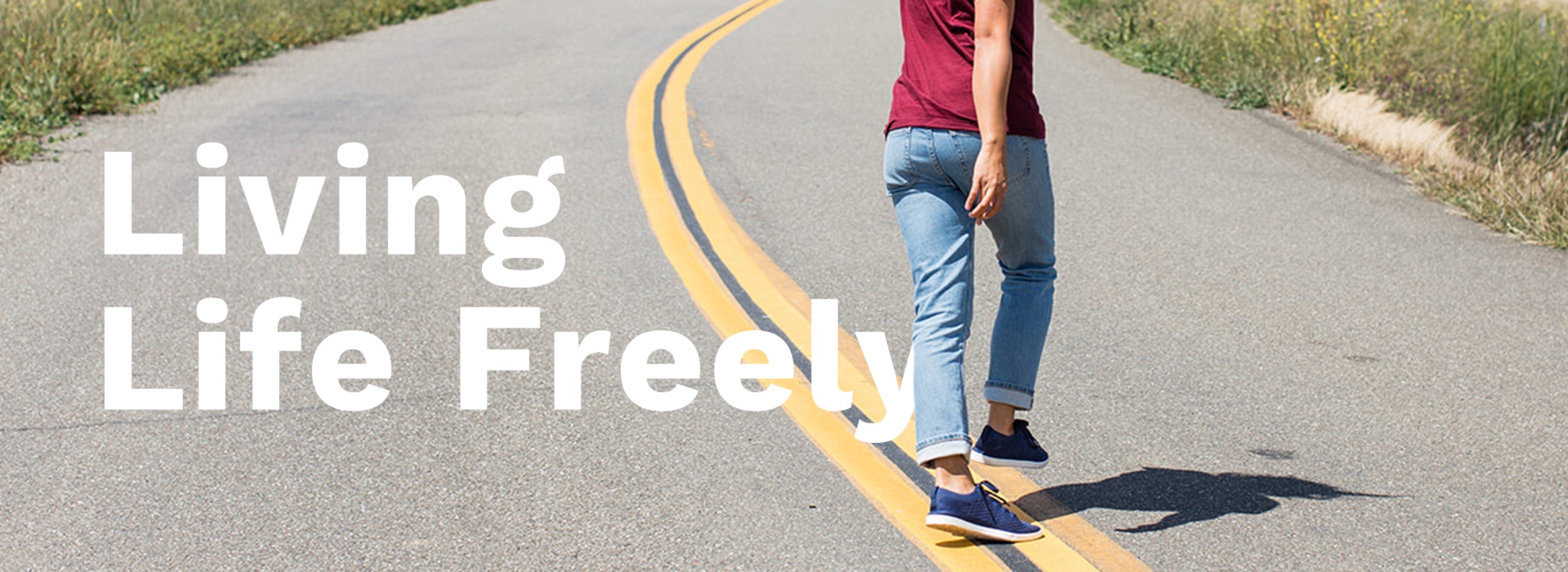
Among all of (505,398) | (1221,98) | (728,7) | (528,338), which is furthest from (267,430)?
(728,7)

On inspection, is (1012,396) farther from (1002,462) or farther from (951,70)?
(951,70)

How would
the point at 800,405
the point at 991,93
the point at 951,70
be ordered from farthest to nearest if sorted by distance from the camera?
the point at 800,405, the point at 951,70, the point at 991,93

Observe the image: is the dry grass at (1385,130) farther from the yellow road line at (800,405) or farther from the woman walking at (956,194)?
the woman walking at (956,194)

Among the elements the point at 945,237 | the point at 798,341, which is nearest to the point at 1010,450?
the point at 945,237

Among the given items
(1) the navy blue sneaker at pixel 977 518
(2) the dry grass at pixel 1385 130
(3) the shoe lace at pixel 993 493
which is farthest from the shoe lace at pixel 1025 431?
(2) the dry grass at pixel 1385 130

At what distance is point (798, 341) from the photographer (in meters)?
5.90

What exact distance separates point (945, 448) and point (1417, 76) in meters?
7.37

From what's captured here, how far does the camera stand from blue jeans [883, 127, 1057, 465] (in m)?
3.98

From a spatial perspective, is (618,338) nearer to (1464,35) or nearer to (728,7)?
(1464,35)

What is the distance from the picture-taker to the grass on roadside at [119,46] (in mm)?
10156

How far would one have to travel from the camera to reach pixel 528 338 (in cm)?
599

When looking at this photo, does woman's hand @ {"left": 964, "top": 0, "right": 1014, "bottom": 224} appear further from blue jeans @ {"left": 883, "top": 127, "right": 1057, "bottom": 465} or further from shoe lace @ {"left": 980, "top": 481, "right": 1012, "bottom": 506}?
shoe lace @ {"left": 980, "top": 481, "right": 1012, "bottom": 506}

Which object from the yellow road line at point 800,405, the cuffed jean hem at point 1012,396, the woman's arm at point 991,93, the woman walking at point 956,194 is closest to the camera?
the woman's arm at point 991,93

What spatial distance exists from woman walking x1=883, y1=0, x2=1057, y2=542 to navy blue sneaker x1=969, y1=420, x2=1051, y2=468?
13 centimetres
